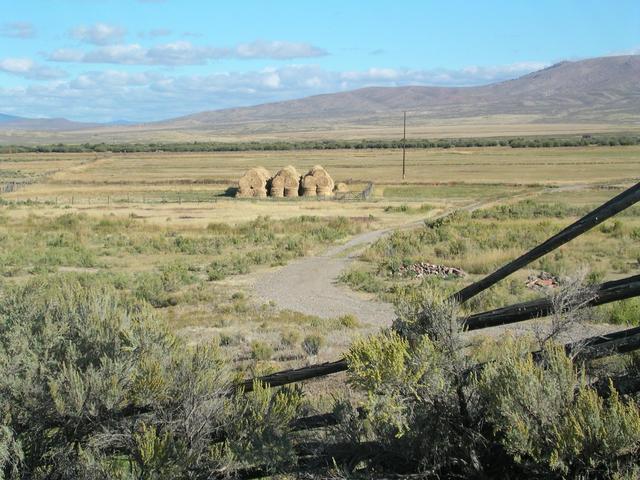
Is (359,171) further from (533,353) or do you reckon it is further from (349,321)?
(533,353)

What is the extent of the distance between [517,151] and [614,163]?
92.0 ft

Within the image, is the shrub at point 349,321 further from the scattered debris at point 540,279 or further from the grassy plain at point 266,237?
the scattered debris at point 540,279

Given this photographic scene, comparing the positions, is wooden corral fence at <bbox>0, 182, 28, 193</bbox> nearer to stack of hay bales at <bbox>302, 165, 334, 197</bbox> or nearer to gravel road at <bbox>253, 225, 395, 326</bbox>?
stack of hay bales at <bbox>302, 165, 334, 197</bbox>

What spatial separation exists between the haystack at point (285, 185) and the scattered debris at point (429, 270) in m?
31.6

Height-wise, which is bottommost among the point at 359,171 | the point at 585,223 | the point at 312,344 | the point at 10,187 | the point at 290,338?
the point at 290,338

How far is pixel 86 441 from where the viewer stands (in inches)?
237

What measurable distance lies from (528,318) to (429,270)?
16726 mm

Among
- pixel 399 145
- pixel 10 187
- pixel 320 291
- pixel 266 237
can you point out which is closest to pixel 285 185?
pixel 266 237

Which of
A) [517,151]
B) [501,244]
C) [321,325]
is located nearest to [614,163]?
[517,151]

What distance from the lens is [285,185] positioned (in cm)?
5344

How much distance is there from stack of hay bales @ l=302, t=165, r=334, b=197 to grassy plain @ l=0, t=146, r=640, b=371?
2.47 meters

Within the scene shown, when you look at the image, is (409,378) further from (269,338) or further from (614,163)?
(614,163)

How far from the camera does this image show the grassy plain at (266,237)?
16625 millimetres

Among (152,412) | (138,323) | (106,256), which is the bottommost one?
(106,256)
